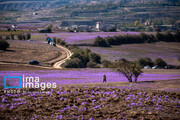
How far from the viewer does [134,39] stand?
8919cm

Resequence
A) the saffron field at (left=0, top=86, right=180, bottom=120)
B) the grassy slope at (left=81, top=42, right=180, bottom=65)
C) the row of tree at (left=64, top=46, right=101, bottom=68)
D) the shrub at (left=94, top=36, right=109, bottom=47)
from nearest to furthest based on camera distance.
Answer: the saffron field at (left=0, top=86, right=180, bottom=120), the row of tree at (left=64, top=46, right=101, bottom=68), the grassy slope at (left=81, top=42, right=180, bottom=65), the shrub at (left=94, top=36, right=109, bottom=47)

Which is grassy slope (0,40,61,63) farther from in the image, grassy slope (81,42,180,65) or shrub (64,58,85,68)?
grassy slope (81,42,180,65)

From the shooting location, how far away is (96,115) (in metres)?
11.5

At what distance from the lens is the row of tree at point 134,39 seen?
263 ft

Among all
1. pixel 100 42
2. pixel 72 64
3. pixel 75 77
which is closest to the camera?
pixel 75 77

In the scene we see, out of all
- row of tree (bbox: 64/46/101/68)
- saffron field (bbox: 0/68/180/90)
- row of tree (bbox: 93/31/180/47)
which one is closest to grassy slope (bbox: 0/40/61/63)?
row of tree (bbox: 64/46/101/68)

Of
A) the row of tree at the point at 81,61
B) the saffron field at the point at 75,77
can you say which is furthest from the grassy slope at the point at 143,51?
the saffron field at the point at 75,77

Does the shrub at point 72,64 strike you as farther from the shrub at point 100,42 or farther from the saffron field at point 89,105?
the shrub at point 100,42

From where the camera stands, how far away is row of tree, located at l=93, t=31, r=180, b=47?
80.2m

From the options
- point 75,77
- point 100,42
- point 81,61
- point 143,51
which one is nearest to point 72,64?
point 81,61

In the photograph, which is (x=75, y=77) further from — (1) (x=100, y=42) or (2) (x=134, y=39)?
(2) (x=134, y=39)

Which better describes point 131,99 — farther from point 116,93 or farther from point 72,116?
point 72,116

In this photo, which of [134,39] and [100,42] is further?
[134,39]

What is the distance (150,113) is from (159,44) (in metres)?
77.7
